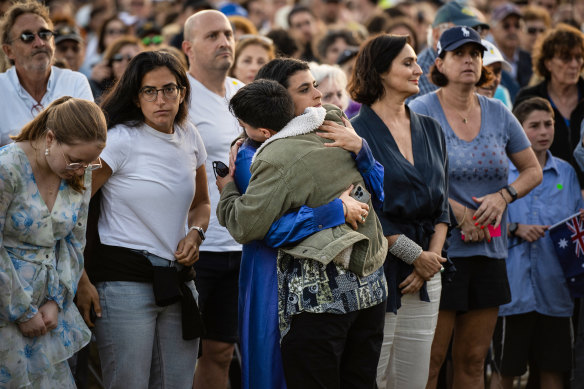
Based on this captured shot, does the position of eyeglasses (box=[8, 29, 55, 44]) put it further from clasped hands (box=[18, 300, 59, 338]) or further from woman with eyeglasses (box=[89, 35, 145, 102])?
woman with eyeglasses (box=[89, 35, 145, 102])

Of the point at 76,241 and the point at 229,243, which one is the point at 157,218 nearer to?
the point at 76,241

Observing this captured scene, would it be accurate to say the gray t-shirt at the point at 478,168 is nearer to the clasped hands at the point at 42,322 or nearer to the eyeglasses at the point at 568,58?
the eyeglasses at the point at 568,58

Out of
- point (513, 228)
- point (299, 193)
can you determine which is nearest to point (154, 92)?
point (299, 193)

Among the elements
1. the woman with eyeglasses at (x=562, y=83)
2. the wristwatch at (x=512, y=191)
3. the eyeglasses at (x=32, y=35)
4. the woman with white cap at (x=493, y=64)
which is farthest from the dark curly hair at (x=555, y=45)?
the eyeglasses at (x=32, y=35)

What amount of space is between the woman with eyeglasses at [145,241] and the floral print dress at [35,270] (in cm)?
19

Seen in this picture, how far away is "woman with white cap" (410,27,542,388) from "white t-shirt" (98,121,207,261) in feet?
5.23

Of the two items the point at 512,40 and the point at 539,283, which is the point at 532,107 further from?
the point at 512,40

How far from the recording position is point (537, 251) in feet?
16.9

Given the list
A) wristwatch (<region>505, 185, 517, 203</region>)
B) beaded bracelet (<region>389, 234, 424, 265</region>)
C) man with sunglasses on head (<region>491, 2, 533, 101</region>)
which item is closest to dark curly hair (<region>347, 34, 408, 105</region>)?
beaded bracelet (<region>389, 234, 424, 265</region>)

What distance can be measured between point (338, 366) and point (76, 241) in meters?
1.30

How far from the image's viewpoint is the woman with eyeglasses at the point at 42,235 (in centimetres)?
319

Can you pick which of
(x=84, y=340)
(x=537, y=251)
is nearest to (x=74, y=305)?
(x=84, y=340)

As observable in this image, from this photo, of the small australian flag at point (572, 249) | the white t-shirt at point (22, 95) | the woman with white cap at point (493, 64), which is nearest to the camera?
the white t-shirt at point (22, 95)

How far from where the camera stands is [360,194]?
3445mm
